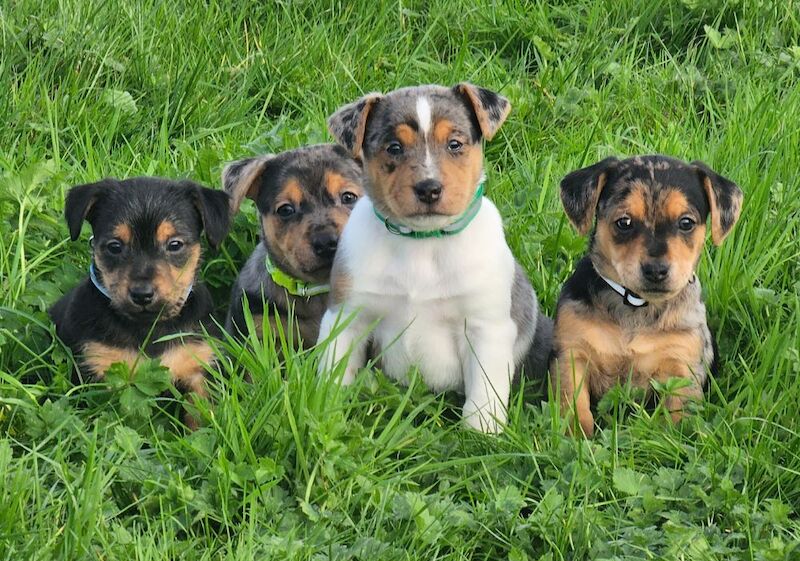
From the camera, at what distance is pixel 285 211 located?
671 centimetres

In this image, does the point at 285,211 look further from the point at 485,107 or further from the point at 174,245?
the point at 485,107

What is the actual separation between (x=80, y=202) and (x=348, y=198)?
4.95ft

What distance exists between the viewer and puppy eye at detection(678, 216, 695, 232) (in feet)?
19.3

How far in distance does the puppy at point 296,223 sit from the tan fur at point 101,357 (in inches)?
25.0

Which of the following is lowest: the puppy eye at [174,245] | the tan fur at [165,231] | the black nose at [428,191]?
the puppy eye at [174,245]

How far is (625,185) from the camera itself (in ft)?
19.6

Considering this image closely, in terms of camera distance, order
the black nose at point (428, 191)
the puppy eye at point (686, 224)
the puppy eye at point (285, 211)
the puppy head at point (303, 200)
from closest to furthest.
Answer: the black nose at point (428, 191) → the puppy eye at point (686, 224) → the puppy head at point (303, 200) → the puppy eye at point (285, 211)

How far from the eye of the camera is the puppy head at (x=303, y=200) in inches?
259

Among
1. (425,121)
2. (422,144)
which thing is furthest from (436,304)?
(425,121)

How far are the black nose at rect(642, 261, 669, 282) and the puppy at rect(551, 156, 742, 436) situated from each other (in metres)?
0.05

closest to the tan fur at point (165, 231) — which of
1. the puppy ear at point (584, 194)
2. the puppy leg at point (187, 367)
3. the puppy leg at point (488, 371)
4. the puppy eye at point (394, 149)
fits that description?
the puppy leg at point (187, 367)

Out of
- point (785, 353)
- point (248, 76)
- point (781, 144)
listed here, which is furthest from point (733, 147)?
point (248, 76)

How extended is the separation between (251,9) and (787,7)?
4.28 metres

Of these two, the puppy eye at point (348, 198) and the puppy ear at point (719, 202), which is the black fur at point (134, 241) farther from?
the puppy ear at point (719, 202)
